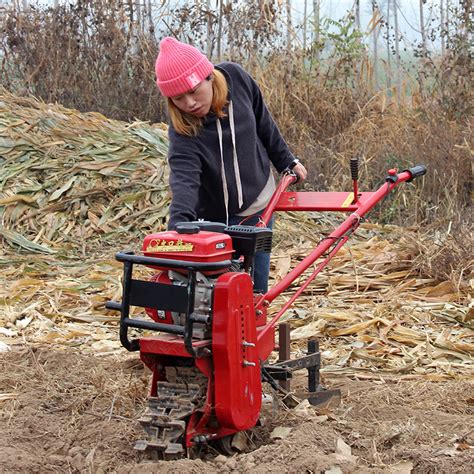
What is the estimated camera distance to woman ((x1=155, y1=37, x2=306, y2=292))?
3838 mm

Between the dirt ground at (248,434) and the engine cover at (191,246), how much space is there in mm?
714

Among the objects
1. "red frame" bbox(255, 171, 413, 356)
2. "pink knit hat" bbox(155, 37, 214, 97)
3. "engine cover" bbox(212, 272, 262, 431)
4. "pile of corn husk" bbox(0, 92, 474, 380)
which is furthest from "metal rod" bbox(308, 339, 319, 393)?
"pink knit hat" bbox(155, 37, 214, 97)

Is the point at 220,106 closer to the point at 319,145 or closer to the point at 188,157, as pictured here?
the point at 188,157

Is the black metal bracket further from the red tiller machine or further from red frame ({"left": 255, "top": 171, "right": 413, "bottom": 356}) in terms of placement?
red frame ({"left": 255, "top": 171, "right": 413, "bottom": 356})

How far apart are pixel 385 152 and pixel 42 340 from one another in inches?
187

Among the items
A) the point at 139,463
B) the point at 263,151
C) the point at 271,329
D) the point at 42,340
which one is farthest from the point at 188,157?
the point at 42,340

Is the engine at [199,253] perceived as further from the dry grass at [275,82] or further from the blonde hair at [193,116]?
the dry grass at [275,82]

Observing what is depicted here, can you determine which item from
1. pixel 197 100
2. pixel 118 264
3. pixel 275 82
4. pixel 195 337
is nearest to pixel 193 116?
pixel 197 100

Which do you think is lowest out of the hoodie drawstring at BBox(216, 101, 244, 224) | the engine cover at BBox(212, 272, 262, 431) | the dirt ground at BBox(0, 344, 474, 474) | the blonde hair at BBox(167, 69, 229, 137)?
the dirt ground at BBox(0, 344, 474, 474)

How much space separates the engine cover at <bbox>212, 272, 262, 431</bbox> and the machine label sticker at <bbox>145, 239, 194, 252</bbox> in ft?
0.53

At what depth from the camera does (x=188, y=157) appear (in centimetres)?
400

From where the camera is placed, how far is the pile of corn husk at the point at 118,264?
5238 mm

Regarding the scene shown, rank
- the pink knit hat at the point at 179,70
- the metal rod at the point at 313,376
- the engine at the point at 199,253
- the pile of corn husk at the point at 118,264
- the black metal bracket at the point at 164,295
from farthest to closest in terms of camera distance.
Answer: the pile of corn husk at the point at 118,264, the metal rod at the point at 313,376, the pink knit hat at the point at 179,70, the engine at the point at 199,253, the black metal bracket at the point at 164,295

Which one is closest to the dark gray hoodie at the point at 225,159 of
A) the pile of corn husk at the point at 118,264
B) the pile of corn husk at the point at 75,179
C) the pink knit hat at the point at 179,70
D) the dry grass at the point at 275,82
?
the pink knit hat at the point at 179,70
